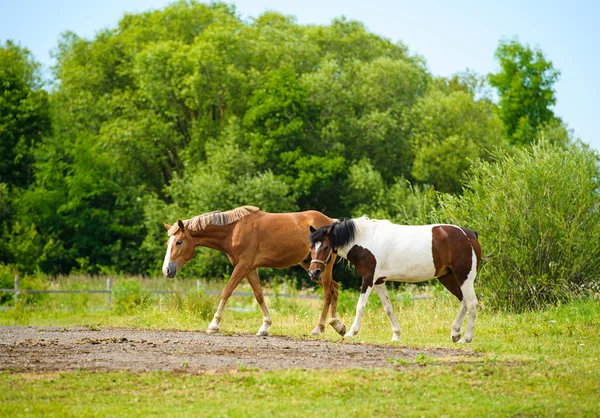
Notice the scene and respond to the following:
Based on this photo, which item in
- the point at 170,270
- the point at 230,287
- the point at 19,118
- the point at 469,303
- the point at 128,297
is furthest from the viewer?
the point at 19,118

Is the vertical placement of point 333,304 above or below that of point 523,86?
below

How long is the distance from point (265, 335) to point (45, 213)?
1135 inches

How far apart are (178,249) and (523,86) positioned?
41.6 meters

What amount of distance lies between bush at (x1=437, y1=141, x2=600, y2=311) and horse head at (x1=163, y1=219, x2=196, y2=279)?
267 inches

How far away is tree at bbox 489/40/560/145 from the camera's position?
52.5 meters

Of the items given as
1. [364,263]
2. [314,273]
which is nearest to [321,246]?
[314,273]

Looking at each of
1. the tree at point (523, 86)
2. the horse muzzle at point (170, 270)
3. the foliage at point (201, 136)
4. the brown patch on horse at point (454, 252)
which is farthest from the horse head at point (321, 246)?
the tree at point (523, 86)

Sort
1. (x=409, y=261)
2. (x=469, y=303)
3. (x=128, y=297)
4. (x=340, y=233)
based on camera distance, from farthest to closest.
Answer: (x=128, y=297) < (x=340, y=233) < (x=409, y=261) < (x=469, y=303)

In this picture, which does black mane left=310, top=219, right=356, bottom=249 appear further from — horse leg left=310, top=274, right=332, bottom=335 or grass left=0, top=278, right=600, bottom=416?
grass left=0, top=278, right=600, bottom=416

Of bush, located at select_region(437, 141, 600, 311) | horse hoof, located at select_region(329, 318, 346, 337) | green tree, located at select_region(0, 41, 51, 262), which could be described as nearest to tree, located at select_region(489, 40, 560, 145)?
green tree, located at select_region(0, 41, 51, 262)

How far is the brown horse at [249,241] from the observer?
1502cm

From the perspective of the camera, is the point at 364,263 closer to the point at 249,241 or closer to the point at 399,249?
the point at 399,249

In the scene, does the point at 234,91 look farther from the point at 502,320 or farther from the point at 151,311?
the point at 502,320

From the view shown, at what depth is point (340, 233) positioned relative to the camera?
13352 mm
